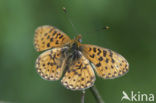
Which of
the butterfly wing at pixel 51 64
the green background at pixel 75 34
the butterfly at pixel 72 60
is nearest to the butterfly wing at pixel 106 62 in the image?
the butterfly at pixel 72 60

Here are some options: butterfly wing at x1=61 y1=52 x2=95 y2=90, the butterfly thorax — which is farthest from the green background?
butterfly wing at x1=61 y1=52 x2=95 y2=90

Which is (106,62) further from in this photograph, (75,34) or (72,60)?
(75,34)

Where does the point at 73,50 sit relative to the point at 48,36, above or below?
below

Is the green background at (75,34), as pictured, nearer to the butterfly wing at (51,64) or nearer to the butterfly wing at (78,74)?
the butterfly wing at (51,64)

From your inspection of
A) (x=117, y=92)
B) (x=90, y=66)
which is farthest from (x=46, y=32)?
(x=117, y=92)

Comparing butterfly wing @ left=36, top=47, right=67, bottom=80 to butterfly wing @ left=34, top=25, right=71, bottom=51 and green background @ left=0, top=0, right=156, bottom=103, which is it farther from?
green background @ left=0, top=0, right=156, bottom=103

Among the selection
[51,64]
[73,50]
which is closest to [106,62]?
[73,50]
